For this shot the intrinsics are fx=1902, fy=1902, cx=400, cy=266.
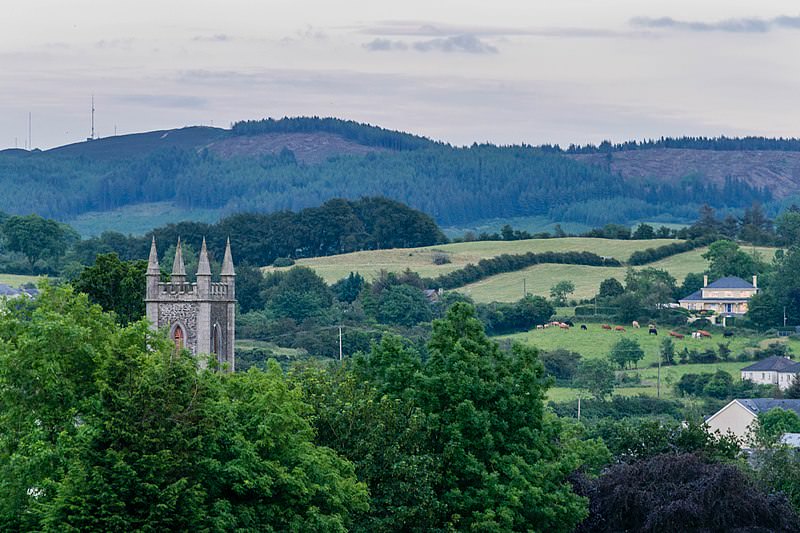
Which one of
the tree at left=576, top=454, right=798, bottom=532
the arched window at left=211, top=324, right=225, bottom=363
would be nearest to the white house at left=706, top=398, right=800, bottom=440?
the arched window at left=211, top=324, right=225, bottom=363

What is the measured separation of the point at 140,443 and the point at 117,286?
46504mm

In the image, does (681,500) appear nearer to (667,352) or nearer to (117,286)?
(117,286)

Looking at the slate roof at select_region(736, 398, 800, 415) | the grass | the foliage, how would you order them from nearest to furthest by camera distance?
the foliage, the slate roof at select_region(736, 398, 800, 415), the grass

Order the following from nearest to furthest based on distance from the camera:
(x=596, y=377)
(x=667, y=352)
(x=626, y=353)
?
(x=596, y=377) → (x=626, y=353) → (x=667, y=352)

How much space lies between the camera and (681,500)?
64750mm

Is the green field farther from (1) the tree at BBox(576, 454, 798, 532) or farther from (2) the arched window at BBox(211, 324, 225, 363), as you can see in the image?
(1) the tree at BBox(576, 454, 798, 532)

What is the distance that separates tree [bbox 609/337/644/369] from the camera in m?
165

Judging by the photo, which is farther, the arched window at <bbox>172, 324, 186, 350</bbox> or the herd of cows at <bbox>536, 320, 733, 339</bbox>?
the herd of cows at <bbox>536, 320, 733, 339</bbox>

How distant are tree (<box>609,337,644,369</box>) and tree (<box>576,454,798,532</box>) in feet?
317

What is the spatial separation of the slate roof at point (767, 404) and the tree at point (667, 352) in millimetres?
26807

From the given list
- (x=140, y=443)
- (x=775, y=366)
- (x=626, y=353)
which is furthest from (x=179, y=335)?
(x=775, y=366)

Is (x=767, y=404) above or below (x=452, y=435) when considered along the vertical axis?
below

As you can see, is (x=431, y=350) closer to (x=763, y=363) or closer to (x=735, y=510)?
(x=735, y=510)

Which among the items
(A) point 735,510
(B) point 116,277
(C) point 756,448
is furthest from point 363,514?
(B) point 116,277
